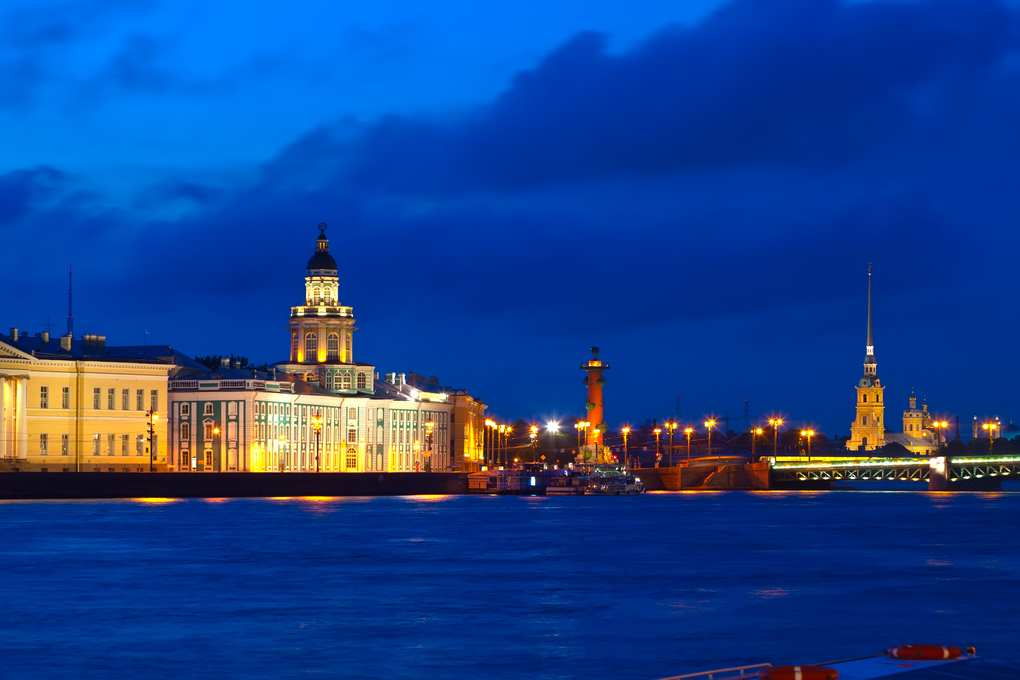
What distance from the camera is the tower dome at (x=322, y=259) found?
502ft

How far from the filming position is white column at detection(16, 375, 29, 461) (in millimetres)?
116125

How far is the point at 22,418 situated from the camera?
116312mm

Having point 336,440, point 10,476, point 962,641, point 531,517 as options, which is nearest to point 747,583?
point 962,641

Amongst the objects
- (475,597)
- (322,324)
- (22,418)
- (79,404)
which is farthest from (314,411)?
(475,597)

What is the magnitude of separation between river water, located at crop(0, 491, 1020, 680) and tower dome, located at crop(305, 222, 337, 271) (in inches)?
3060

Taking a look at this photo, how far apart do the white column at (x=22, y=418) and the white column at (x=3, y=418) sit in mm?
867

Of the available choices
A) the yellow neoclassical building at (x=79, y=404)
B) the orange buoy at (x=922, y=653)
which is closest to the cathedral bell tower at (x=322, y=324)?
the yellow neoclassical building at (x=79, y=404)

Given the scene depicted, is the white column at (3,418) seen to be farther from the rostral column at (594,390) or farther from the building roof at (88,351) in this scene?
the rostral column at (594,390)

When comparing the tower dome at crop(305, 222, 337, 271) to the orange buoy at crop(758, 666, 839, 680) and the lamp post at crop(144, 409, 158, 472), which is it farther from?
the orange buoy at crop(758, 666, 839, 680)

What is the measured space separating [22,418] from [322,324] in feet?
129

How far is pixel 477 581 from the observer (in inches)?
1770

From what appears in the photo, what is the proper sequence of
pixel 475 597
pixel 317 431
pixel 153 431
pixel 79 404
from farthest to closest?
pixel 317 431 < pixel 153 431 < pixel 79 404 < pixel 475 597

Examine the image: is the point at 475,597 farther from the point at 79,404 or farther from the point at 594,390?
the point at 594,390

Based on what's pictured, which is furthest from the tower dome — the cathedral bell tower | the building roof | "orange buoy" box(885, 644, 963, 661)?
"orange buoy" box(885, 644, 963, 661)
